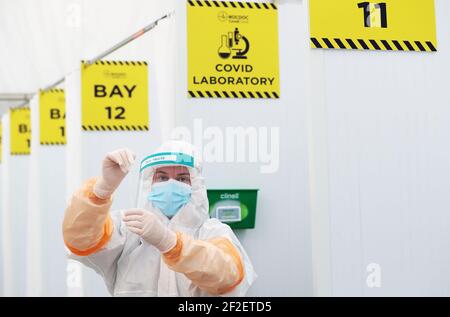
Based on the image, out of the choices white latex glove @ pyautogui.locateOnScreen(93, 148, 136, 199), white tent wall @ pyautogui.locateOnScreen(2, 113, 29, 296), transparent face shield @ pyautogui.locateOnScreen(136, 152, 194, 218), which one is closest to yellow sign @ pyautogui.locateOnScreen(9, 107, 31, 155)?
white tent wall @ pyautogui.locateOnScreen(2, 113, 29, 296)

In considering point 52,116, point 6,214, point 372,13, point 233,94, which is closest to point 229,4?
point 233,94

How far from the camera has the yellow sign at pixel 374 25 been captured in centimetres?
195

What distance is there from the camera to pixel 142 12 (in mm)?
3887

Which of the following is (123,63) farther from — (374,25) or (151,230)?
(151,230)

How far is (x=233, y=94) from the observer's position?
106 inches

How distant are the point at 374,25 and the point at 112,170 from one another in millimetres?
1192

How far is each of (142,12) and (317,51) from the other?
7.50 ft

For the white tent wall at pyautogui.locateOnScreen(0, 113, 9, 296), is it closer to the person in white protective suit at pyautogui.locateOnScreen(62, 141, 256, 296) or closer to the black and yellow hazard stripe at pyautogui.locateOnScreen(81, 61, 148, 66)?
the black and yellow hazard stripe at pyautogui.locateOnScreen(81, 61, 148, 66)

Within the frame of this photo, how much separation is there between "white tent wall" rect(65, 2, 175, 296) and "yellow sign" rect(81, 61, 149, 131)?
5 cm

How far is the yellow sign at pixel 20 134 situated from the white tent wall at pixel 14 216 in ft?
0.20

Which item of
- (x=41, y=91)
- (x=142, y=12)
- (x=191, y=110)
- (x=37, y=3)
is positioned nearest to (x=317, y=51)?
(x=191, y=110)

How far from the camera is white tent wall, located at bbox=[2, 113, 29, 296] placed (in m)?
5.62

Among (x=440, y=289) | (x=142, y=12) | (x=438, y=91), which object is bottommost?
(x=440, y=289)
